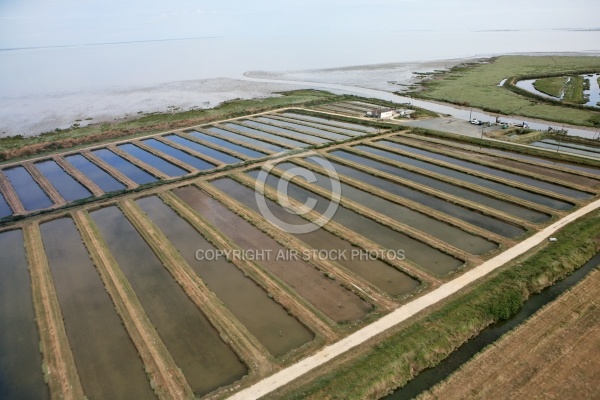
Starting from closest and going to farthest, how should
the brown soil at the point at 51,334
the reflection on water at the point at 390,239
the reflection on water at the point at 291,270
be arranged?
the brown soil at the point at 51,334 < the reflection on water at the point at 291,270 < the reflection on water at the point at 390,239

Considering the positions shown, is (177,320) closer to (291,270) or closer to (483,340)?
(291,270)

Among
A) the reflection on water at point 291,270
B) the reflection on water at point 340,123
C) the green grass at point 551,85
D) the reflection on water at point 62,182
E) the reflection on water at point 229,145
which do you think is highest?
the green grass at point 551,85

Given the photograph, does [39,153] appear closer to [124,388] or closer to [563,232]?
[124,388]

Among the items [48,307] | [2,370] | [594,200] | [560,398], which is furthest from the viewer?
[594,200]

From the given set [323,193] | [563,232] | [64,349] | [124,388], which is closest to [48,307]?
[64,349]

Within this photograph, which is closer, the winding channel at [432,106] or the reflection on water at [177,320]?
the reflection on water at [177,320]

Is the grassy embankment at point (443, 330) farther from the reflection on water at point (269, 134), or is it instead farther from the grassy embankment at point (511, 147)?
the reflection on water at point (269, 134)

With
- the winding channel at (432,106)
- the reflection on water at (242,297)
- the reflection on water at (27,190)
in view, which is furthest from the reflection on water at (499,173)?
the reflection on water at (27,190)
